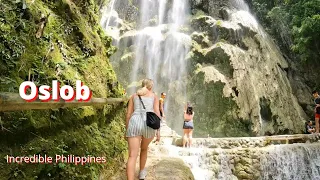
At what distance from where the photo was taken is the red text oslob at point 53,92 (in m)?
2.78

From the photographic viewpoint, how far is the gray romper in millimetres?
A: 3584

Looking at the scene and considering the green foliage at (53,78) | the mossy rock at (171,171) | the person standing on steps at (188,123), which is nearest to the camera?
the green foliage at (53,78)

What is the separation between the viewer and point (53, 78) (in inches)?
150

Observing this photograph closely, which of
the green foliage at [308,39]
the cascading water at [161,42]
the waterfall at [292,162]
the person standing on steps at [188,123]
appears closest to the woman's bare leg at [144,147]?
the person standing on steps at [188,123]

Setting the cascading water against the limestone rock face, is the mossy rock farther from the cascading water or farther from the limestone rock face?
the limestone rock face

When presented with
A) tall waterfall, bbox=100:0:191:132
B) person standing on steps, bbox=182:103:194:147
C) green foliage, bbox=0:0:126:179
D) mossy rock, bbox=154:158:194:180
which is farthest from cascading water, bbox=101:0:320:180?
green foliage, bbox=0:0:126:179

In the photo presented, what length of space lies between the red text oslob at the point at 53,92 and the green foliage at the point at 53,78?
0.20 meters

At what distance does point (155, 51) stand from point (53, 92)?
585 inches

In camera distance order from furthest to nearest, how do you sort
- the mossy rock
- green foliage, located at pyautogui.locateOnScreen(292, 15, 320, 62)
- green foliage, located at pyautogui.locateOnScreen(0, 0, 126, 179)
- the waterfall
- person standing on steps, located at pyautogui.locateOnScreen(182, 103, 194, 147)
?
green foliage, located at pyautogui.locateOnScreen(292, 15, 320, 62) < the waterfall < person standing on steps, located at pyautogui.locateOnScreen(182, 103, 194, 147) < the mossy rock < green foliage, located at pyautogui.locateOnScreen(0, 0, 126, 179)

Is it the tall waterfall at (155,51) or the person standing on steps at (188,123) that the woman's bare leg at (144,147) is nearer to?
the person standing on steps at (188,123)

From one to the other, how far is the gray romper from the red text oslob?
65cm

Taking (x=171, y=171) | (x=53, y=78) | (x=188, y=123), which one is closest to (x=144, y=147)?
(x=171, y=171)

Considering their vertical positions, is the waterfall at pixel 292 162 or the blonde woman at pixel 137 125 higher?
the blonde woman at pixel 137 125

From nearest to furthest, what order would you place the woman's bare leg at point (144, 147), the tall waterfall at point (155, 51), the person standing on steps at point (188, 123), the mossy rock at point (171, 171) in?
the woman's bare leg at point (144, 147) < the mossy rock at point (171, 171) < the person standing on steps at point (188, 123) < the tall waterfall at point (155, 51)
